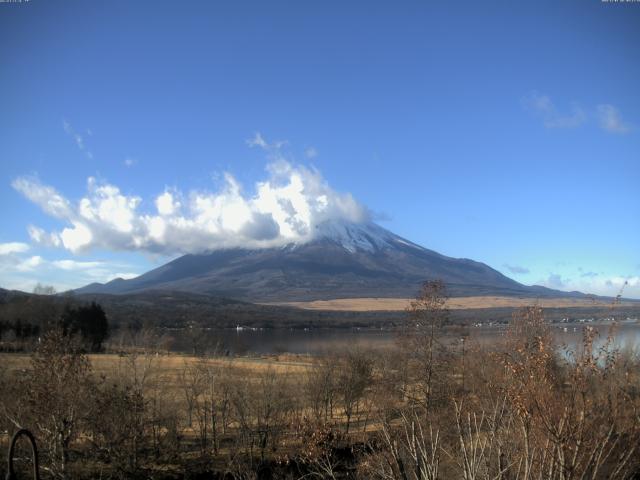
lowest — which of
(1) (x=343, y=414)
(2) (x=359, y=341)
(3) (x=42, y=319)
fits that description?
(1) (x=343, y=414)

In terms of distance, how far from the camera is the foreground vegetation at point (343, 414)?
9062mm

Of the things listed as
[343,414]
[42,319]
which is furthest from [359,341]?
[42,319]

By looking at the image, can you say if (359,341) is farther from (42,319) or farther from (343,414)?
(42,319)

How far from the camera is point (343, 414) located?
3650cm

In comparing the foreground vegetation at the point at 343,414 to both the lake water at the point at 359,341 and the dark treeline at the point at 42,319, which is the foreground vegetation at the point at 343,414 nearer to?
the lake water at the point at 359,341

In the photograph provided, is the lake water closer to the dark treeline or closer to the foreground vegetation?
the foreground vegetation

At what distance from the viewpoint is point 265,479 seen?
2506cm

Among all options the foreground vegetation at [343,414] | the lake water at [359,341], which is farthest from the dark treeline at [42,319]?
the foreground vegetation at [343,414]

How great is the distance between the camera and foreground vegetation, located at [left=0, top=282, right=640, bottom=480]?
906 cm

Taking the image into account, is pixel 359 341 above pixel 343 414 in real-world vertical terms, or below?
above

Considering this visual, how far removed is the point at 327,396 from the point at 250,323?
161 m

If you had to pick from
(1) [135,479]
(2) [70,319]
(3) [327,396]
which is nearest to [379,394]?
(3) [327,396]

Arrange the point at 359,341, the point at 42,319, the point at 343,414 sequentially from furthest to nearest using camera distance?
the point at 42,319
the point at 359,341
the point at 343,414

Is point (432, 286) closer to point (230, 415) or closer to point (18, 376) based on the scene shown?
point (230, 415)
